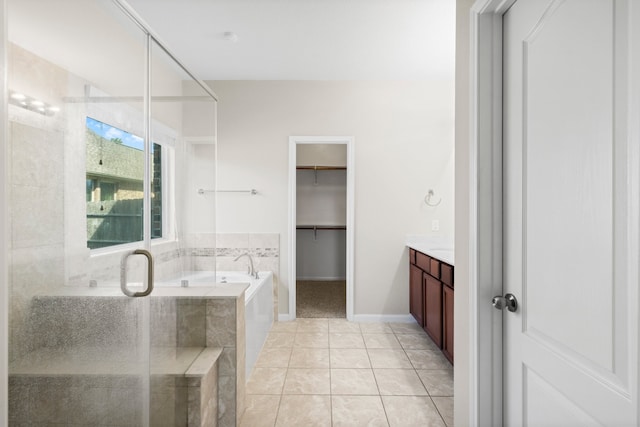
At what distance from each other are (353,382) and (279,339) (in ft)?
3.19

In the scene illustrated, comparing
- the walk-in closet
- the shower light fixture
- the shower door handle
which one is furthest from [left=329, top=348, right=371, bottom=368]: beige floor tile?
the shower light fixture

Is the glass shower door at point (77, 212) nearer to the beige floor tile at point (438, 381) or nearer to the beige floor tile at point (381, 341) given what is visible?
the beige floor tile at point (438, 381)

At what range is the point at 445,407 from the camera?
1.98 metres

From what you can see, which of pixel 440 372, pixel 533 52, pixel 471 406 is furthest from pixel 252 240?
pixel 533 52

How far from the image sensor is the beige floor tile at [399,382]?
2.14 meters

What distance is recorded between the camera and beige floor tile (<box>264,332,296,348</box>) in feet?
9.52

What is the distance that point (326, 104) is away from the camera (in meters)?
3.49

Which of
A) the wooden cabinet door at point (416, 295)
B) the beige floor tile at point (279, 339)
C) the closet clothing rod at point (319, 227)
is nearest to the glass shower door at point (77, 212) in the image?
the beige floor tile at point (279, 339)

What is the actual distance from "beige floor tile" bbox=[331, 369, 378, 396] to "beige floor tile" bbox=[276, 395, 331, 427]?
0.15 m

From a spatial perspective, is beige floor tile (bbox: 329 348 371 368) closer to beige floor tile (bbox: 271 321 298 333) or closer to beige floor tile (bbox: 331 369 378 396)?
beige floor tile (bbox: 331 369 378 396)

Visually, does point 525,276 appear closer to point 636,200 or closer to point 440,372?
point 636,200

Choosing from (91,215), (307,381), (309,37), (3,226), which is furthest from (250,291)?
(309,37)

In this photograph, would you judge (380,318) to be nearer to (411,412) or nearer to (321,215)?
(411,412)

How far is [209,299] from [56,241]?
0.89 metres
